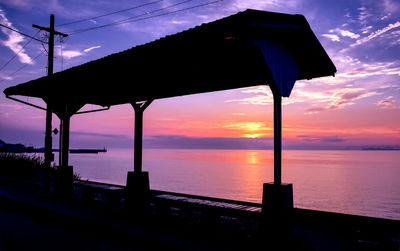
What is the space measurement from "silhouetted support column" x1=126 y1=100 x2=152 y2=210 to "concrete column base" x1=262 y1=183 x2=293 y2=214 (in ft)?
11.8

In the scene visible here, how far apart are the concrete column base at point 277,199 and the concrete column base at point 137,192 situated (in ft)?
11.7

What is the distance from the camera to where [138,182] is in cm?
774

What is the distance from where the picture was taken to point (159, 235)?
540 centimetres

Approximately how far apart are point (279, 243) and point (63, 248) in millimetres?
3468

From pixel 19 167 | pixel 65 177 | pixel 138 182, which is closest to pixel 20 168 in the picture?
pixel 19 167

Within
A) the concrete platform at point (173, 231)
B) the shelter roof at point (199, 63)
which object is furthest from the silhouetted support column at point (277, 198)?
the shelter roof at point (199, 63)

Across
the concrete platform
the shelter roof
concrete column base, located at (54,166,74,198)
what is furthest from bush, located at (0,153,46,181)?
the concrete platform

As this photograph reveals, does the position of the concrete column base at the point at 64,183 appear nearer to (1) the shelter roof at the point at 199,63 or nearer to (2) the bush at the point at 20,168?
(1) the shelter roof at the point at 199,63

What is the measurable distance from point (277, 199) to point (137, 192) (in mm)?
3876

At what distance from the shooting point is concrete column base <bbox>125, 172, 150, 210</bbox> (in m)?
7.54

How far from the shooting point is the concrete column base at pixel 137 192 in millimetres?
7535

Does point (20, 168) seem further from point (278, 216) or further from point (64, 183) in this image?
point (278, 216)

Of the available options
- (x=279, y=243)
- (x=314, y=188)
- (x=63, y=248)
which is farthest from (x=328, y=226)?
(x=314, y=188)

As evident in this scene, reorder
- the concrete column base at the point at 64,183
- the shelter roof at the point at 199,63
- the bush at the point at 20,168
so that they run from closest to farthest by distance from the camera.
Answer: the shelter roof at the point at 199,63, the concrete column base at the point at 64,183, the bush at the point at 20,168
